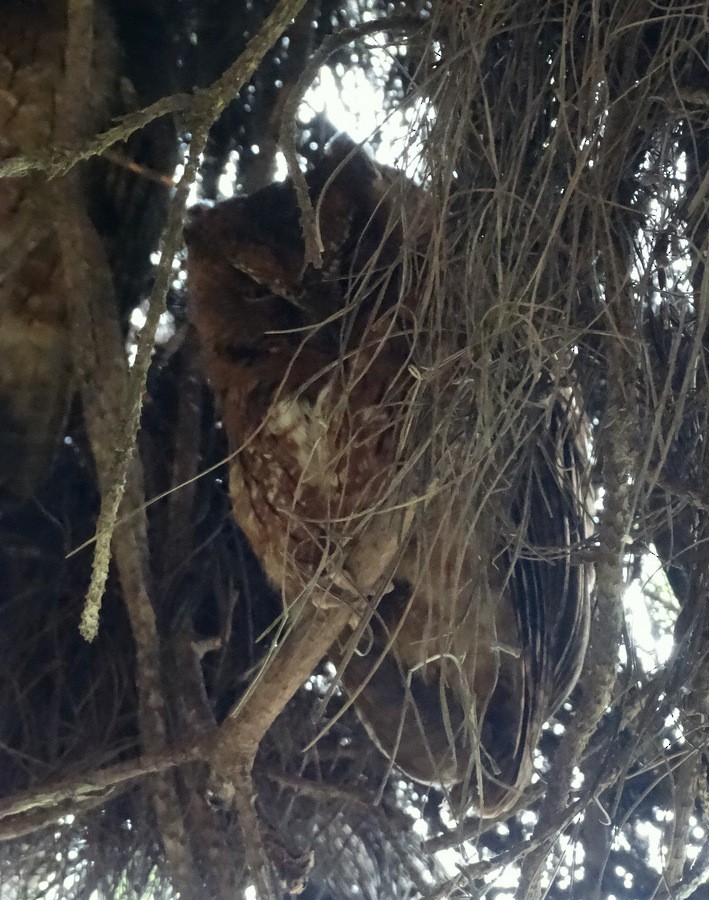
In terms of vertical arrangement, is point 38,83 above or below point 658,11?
above

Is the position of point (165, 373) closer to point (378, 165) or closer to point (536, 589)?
point (378, 165)

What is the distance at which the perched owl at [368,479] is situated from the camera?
0.90 metres

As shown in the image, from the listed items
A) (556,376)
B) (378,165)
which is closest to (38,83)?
(378,165)

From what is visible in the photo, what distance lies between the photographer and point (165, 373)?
4.69ft

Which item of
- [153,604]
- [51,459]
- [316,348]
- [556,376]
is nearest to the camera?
[556,376]

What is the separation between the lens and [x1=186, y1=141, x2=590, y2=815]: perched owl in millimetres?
896

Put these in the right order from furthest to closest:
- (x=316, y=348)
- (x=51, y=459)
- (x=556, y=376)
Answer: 1. (x=51, y=459)
2. (x=316, y=348)
3. (x=556, y=376)

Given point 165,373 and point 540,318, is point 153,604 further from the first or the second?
point 540,318

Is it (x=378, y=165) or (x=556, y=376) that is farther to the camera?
(x=378, y=165)

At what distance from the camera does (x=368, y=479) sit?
1000 millimetres

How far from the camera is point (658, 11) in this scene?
785 millimetres

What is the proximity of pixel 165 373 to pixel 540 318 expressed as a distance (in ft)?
2.58

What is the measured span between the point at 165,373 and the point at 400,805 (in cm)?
70

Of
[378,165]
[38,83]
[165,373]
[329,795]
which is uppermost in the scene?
[38,83]
